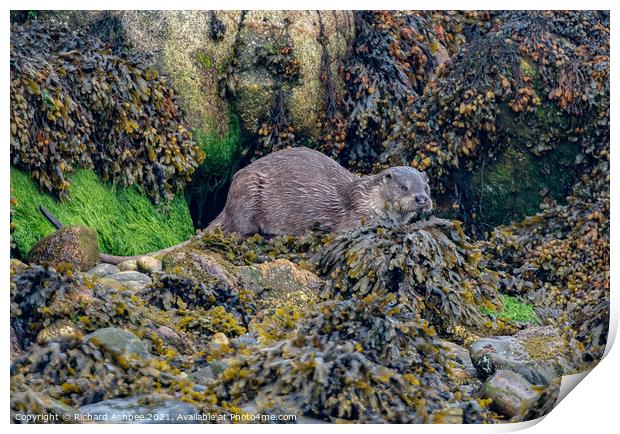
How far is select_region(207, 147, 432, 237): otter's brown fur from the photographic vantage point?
970 cm

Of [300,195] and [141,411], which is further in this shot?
[300,195]

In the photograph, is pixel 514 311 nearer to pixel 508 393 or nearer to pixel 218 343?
pixel 508 393

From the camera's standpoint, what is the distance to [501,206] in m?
10.3

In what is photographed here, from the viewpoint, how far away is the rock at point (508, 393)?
287 inches

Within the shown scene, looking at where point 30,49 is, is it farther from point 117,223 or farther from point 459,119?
point 459,119

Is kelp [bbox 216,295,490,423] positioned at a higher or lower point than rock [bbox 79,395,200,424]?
higher

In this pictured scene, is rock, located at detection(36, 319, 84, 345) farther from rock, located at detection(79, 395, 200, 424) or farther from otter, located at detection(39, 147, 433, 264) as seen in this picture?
otter, located at detection(39, 147, 433, 264)

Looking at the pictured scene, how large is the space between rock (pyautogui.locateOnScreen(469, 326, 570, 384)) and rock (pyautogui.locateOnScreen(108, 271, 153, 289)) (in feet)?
7.21

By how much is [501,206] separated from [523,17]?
162 centimetres

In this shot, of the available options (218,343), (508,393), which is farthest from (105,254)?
(508,393)

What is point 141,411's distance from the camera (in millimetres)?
6938

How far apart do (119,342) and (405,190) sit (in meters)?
3.10

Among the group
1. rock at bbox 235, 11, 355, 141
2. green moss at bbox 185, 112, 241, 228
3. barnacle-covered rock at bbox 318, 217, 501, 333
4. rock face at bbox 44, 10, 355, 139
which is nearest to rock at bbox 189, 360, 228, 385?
barnacle-covered rock at bbox 318, 217, 501, 333

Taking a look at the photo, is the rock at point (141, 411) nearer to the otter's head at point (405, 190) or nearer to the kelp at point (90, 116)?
the kelp at point (90, 116)
